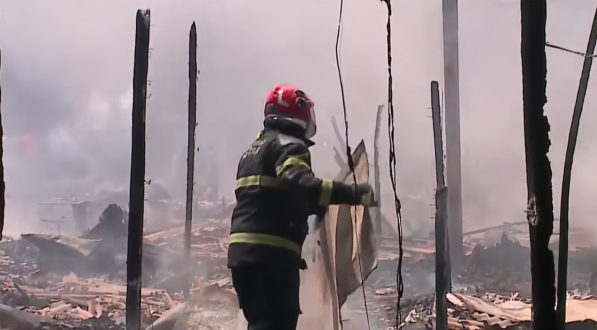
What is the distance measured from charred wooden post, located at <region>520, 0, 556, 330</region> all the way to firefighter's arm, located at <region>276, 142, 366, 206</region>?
1.32ft

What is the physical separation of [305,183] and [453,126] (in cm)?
69

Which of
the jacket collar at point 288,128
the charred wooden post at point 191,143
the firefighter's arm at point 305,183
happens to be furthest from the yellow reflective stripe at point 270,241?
the charred wooden post at point 191,143

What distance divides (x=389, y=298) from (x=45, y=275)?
1065 mm

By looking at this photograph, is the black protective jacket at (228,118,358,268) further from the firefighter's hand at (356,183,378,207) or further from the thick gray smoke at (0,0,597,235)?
the thick gray smoke at (0,0,597,235)

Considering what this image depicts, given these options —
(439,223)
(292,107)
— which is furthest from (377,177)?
(292,107)

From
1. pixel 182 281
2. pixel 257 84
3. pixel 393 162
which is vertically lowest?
pixel 182 281

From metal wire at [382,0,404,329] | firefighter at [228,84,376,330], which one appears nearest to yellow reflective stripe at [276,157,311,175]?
firefighter at [228,84,376,330]

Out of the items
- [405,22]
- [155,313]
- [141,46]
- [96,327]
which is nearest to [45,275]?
[96,327]

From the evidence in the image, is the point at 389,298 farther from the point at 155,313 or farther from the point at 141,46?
the point at 141,46

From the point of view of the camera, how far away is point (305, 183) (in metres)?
1.42

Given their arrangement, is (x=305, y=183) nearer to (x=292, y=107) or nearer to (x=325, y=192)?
(x=325, y=192)

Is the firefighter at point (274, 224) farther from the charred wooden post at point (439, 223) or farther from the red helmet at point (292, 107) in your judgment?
the charred wooden post at point (439, 223)

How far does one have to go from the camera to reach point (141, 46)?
1977 mm

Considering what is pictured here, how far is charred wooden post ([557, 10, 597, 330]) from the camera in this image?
4.89ft
